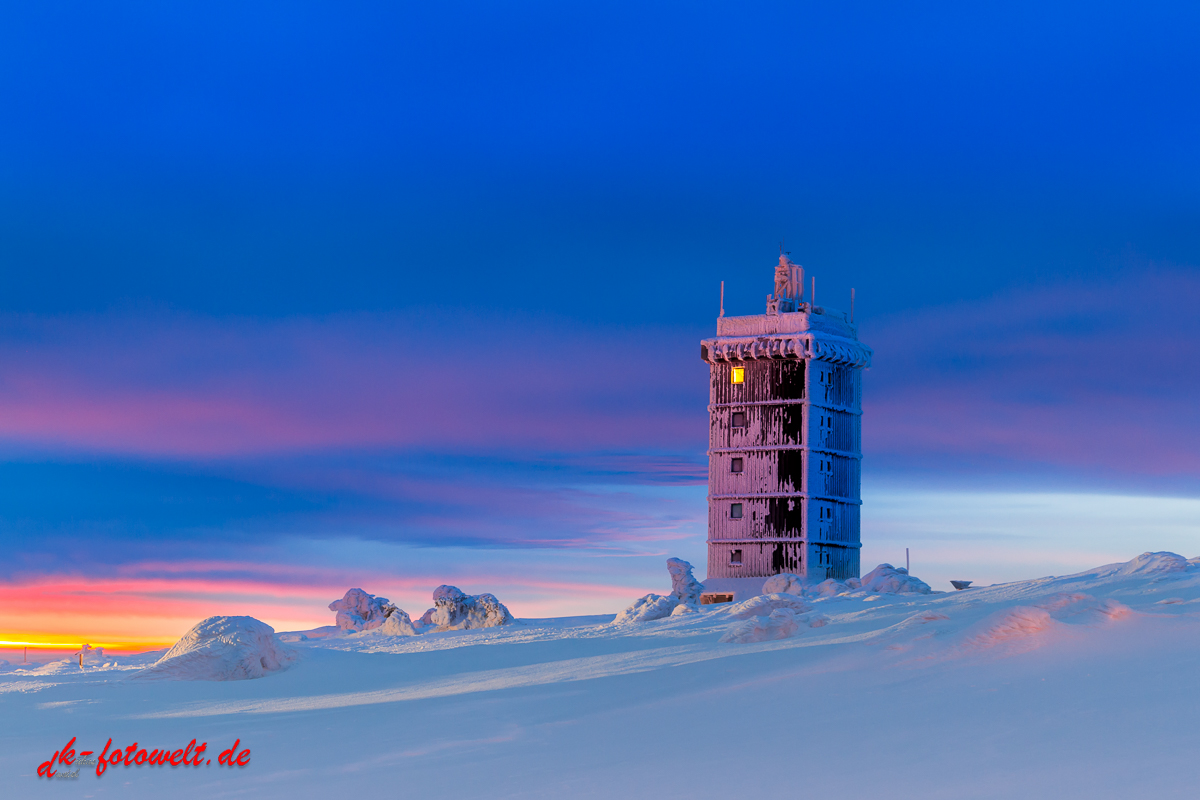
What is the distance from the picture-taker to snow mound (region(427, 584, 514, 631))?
4178 centimetres

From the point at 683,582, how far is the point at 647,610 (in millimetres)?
8023

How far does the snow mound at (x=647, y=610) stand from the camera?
3797 centimetres

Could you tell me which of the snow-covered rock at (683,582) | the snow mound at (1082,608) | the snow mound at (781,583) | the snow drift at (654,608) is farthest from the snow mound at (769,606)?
the snow-covered rock at (683,582)

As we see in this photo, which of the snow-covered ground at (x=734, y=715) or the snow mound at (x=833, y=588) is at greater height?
the snow mound at (x=833, y=588)

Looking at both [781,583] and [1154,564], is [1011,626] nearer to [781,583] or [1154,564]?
[1154,564]

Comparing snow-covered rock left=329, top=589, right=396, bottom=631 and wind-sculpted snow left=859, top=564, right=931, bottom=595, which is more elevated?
wind-sculpted snow left=859, top=564, right=931, bottom=595

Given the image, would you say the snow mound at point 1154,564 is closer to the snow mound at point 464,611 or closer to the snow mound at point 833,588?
the snow mound at point 833,588

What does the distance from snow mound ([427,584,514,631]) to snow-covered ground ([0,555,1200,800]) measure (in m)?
12.0

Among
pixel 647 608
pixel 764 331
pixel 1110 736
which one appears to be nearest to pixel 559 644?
pixel 647 608

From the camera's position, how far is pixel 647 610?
38.2 metres

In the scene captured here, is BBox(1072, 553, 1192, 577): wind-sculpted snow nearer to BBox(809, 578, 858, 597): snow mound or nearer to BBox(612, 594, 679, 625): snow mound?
BBox(809, 578, 858, 597): snow mound

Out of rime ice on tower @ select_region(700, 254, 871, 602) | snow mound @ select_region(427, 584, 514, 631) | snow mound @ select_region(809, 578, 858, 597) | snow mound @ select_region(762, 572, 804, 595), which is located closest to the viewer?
snow mound @ select_region(809, 578, 858, 597)

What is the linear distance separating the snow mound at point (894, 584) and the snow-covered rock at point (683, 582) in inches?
263

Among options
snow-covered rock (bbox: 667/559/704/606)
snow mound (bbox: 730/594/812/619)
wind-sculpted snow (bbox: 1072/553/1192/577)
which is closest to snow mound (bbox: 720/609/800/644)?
snow mound (bbox: 730/594/812/619)
